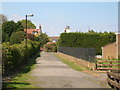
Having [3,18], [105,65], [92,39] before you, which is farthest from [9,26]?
[105,65]

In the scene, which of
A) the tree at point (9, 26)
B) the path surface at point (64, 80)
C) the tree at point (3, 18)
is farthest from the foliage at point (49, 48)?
the path surface at point (64, 80)

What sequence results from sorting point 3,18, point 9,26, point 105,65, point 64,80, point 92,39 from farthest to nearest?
point 3,18 < point 9,26 < point 92,39 < point 105,65 < point 64,80

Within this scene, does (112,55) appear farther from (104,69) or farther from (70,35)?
(104,69)

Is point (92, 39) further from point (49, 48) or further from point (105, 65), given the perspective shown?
point (105, 65)

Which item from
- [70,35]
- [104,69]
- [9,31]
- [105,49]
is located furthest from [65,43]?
[104,69]

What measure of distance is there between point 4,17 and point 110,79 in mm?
73802

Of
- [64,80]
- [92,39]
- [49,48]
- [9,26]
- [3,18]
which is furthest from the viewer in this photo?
[3,18]

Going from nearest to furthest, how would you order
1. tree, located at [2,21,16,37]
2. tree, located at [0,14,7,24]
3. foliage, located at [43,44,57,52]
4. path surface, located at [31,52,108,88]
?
path surface, located at [31,52,108,88] → tree, located at [0,14,7,24] → tree, located at [2,21,16,37] → foliage, located at [43,44,57,52]

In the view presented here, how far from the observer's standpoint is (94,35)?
5381cm

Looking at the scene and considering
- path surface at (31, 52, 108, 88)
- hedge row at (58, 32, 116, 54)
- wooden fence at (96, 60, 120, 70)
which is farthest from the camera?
hedge row at (58, 32, 116, 54)

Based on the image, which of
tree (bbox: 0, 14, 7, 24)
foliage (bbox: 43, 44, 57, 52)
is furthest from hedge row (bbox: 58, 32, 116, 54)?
tree (bbox: 0, 14, 7, 24)

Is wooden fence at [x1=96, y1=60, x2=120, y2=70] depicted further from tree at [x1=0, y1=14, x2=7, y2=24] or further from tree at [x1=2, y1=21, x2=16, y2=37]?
tree at [x1=2, y1=21, x2=16, y2=37]

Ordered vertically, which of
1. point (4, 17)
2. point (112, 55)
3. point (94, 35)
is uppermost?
point (4, 17)

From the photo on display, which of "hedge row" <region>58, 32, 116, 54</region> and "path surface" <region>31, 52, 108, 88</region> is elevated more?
"hedge row" <region>58, 32, 116, 54</region>
